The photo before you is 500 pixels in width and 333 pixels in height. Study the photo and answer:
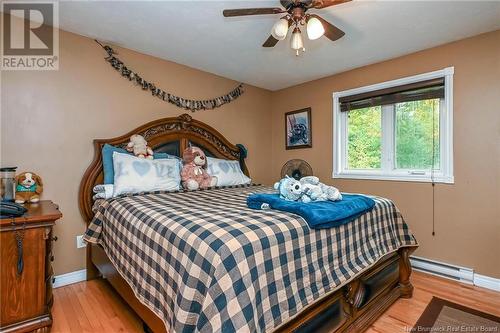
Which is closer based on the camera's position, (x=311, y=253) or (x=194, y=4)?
(x=311, y=253)

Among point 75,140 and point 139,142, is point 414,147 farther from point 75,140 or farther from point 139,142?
point 75,140

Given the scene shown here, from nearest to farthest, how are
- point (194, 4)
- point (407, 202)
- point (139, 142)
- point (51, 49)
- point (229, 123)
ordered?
point (194, 4) < point (51, 49) < point (139, 142) < point (407, 202) < point (229, 123)

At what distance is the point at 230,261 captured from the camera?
1024 mm

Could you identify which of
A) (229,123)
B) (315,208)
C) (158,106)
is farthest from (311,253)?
(229,123)

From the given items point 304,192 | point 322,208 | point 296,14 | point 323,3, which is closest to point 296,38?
point 296,14

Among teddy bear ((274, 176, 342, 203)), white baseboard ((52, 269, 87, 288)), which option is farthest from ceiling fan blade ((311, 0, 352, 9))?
white baseboard ((52, 269, 87, 288))

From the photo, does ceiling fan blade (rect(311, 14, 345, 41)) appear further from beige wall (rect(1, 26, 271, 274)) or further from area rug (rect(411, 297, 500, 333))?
area rug (rect(411, 297, 500, 333))

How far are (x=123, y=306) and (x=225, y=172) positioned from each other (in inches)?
61.4

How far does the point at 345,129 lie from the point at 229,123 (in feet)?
5.13

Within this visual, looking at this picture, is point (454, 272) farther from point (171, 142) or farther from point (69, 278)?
point (69, 278)

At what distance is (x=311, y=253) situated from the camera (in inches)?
53.2

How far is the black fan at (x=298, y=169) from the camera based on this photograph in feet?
10.6

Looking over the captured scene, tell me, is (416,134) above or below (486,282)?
above

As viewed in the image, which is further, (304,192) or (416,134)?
(416,134)
